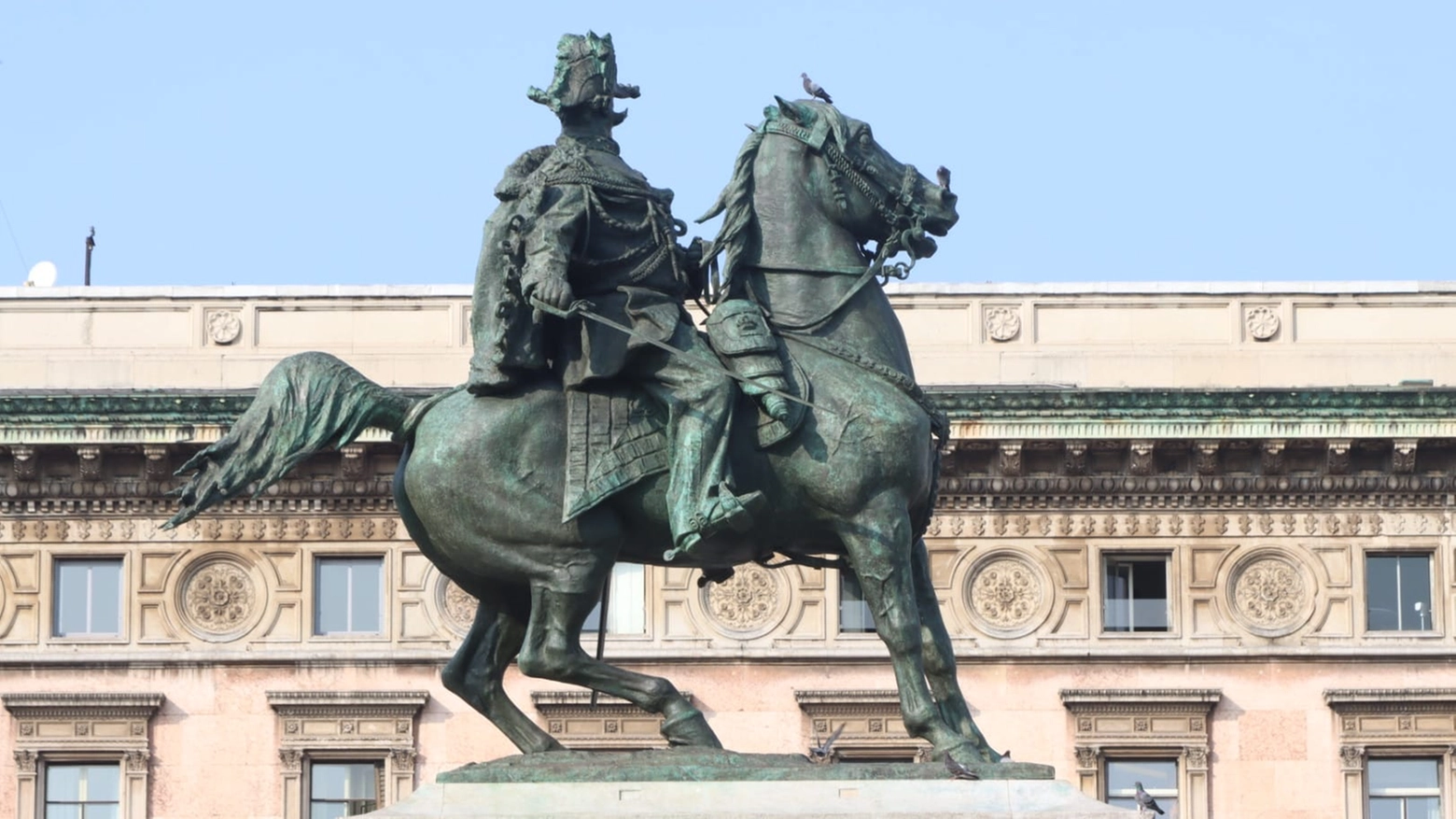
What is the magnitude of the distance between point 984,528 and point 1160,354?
3.37 metres

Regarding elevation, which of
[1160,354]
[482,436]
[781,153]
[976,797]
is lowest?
[976,797]

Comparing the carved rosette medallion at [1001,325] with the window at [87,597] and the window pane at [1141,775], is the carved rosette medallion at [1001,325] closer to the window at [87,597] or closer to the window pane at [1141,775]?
the window pane at [1141,775]

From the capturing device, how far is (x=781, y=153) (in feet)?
57.8

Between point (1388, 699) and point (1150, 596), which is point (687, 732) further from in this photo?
point (1150, 596)

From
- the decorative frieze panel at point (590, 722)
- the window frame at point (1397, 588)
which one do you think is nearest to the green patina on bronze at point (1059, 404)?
the window frame at point (1397, 588)

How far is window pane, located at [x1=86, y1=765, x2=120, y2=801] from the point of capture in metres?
45.6

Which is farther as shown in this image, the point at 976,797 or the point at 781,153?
the point at 781,153

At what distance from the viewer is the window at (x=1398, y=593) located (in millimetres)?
45969

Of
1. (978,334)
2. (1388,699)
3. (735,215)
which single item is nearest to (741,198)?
(735,215)

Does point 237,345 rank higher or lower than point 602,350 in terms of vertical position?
higher

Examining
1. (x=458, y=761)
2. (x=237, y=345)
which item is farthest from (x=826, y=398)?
(x=237, y=345)

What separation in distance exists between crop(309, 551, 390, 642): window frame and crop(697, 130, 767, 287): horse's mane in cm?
2875

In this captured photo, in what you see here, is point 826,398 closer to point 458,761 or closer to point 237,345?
point 458,761

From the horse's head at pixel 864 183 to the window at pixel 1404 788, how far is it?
94.6 ft
